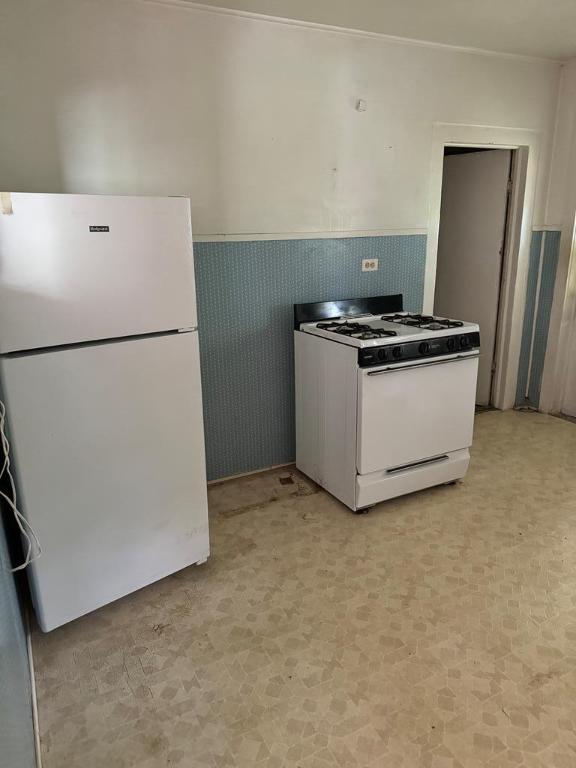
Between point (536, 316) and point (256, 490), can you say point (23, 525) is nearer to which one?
point (256, 490)

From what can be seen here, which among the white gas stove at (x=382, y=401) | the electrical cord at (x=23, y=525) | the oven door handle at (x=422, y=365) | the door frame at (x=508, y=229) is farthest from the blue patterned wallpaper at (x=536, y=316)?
the electrical cord at (x=23, y=525)

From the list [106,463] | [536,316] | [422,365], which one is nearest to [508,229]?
[536,316]

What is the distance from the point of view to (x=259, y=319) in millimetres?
2992

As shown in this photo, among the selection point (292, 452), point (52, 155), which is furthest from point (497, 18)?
point (292, 452)

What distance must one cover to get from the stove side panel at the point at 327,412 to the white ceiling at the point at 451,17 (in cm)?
162

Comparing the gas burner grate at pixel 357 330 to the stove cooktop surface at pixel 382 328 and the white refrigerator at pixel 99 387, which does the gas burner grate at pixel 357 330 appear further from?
the white refrigerator at pixel 99 387

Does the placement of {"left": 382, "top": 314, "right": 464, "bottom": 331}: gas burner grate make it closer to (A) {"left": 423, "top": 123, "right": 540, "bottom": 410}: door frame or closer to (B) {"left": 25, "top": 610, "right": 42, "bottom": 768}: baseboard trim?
(A) {"left": 423, "top": 123, "right": 540, "bottom": 410}: door frame

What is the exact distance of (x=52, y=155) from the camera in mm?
2307

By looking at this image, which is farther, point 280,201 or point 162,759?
point 280,201

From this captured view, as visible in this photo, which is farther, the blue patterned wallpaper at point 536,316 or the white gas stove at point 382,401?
the blue patterned wallpaper at point 536,316

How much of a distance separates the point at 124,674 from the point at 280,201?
236cm

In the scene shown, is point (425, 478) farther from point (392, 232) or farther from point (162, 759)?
point (162, 759)

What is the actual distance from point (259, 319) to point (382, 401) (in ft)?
2.93

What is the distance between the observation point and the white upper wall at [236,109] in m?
2.26
